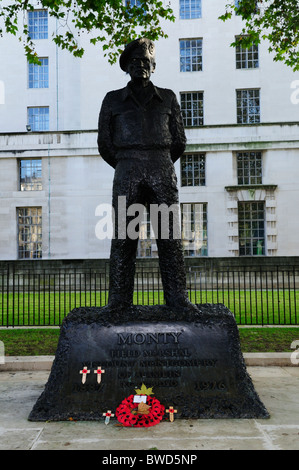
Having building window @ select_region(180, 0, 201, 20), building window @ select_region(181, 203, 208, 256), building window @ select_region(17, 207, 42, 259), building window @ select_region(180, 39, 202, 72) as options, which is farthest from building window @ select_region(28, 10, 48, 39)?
building window @ select_region(181, 203, 208, 256)

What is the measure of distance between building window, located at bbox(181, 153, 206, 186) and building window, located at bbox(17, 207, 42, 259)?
9.50 meters

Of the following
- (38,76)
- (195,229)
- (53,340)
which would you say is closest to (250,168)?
(195,229)

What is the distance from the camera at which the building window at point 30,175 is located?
27.2 metres

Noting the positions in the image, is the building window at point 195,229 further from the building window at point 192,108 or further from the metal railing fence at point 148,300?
the metal railing fence at point 148,300

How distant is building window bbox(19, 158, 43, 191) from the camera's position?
89.1 ft

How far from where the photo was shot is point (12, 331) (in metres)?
9.73

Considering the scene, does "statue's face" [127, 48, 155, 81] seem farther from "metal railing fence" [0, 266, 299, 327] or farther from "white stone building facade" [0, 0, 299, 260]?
"white stone building facade" [0, 0, 299, 260]

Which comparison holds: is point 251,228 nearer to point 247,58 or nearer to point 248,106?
point 248,106

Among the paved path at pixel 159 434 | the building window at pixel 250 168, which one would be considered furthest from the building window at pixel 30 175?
the paved path at pixel 159 434

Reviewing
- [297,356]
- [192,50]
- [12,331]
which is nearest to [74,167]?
[192,50]

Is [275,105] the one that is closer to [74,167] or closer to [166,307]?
[74,167]

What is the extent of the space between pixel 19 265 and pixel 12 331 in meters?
12.2

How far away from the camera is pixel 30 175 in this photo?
2730 centimetres

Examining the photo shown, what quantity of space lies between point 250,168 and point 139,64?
22.4 m
